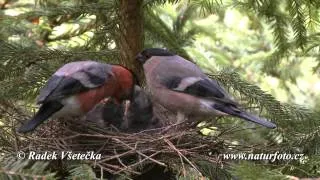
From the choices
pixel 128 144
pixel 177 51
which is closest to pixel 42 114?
pixel 128 144

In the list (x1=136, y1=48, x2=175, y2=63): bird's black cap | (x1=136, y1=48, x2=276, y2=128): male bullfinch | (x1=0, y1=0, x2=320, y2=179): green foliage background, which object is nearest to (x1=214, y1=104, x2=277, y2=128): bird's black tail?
(x1=136, y1=48, x2=276, y2=128): male bullfinch

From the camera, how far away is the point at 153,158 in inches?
121

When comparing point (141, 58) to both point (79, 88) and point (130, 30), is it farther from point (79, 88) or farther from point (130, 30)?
point (79, 88)

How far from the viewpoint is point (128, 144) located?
3221 mm

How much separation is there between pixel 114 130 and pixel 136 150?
0.58m

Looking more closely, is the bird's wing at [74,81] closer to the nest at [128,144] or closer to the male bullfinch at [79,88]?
the male bullfinch at [79,88]

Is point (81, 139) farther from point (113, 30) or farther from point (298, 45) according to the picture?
point (298, 45)

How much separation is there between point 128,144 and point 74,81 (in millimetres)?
465

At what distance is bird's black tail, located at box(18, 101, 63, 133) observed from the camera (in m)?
2.90

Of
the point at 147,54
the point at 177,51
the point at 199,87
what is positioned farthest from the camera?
the point at 177,51

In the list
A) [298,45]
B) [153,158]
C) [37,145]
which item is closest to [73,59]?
[37,145]

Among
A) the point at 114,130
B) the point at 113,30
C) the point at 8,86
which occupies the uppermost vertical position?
the point at 113,30

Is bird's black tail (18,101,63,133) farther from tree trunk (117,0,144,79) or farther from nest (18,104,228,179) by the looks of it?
tree trunk (117,0,144,79)

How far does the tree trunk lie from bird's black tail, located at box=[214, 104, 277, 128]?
0.69 meters
